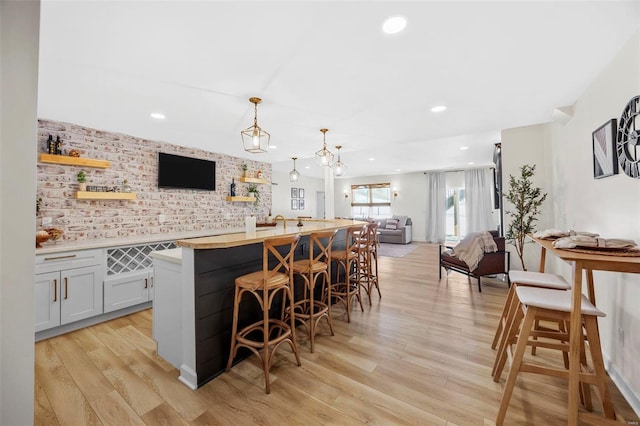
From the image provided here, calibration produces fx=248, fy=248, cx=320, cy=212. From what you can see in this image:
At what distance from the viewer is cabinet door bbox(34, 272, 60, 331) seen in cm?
248

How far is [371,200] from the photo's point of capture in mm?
10359

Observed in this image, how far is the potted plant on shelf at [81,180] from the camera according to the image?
3.25 meters

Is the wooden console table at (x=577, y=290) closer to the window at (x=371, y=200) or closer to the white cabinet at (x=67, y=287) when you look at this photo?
the white cabinet at (x=67, y=287)

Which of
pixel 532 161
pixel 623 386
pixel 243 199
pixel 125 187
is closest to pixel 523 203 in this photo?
pixel 532 161

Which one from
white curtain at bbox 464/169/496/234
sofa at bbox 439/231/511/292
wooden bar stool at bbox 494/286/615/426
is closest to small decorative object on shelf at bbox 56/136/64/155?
wooden bar stool at bbox 494/286/615/426

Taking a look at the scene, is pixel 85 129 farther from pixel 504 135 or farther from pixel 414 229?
pixel 414 229

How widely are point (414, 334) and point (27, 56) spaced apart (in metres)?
3.11

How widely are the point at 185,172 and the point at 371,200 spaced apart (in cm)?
745

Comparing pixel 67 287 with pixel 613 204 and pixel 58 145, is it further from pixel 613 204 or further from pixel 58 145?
pixel 613 204

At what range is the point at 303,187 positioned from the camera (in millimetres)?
9820

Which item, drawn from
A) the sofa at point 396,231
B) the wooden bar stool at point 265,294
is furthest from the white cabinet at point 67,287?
the sofa at point 396,231

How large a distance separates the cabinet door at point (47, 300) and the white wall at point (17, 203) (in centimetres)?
242

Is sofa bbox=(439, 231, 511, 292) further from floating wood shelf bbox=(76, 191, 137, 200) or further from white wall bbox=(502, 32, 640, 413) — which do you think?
floating wood shelf bbox=(76, 191, 137, 200)

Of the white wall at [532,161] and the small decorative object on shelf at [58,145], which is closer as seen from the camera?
the small decorative object on shelf at [58,145]
